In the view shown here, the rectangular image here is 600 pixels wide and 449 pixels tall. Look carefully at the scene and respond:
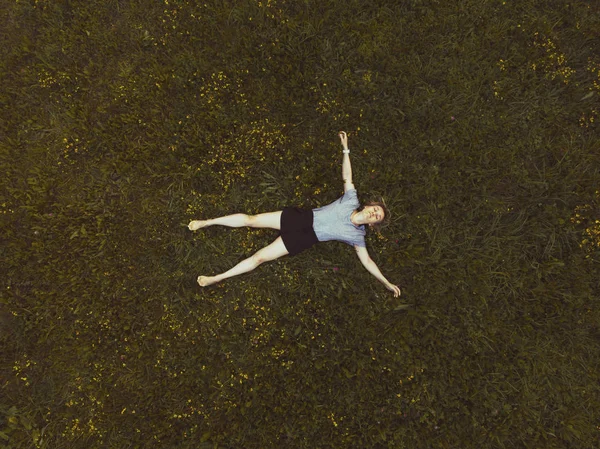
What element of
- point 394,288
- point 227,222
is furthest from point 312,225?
point 394,288

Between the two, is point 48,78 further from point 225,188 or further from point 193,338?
point 193,338

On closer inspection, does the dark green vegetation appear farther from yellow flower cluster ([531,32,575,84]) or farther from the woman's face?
the woman's face

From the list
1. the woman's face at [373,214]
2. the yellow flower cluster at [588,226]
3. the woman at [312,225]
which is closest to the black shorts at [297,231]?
the woman at [312,225]

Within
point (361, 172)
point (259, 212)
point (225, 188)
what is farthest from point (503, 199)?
point (225, 188)

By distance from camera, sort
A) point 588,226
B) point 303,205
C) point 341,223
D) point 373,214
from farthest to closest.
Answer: point 303,205 < point 588,226 < point 341,223 < point 373,214

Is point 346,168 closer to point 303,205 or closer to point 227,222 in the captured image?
point 303,205

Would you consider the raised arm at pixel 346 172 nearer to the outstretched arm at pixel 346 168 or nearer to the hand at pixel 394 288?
the outstretched arm at pixel 346 168
